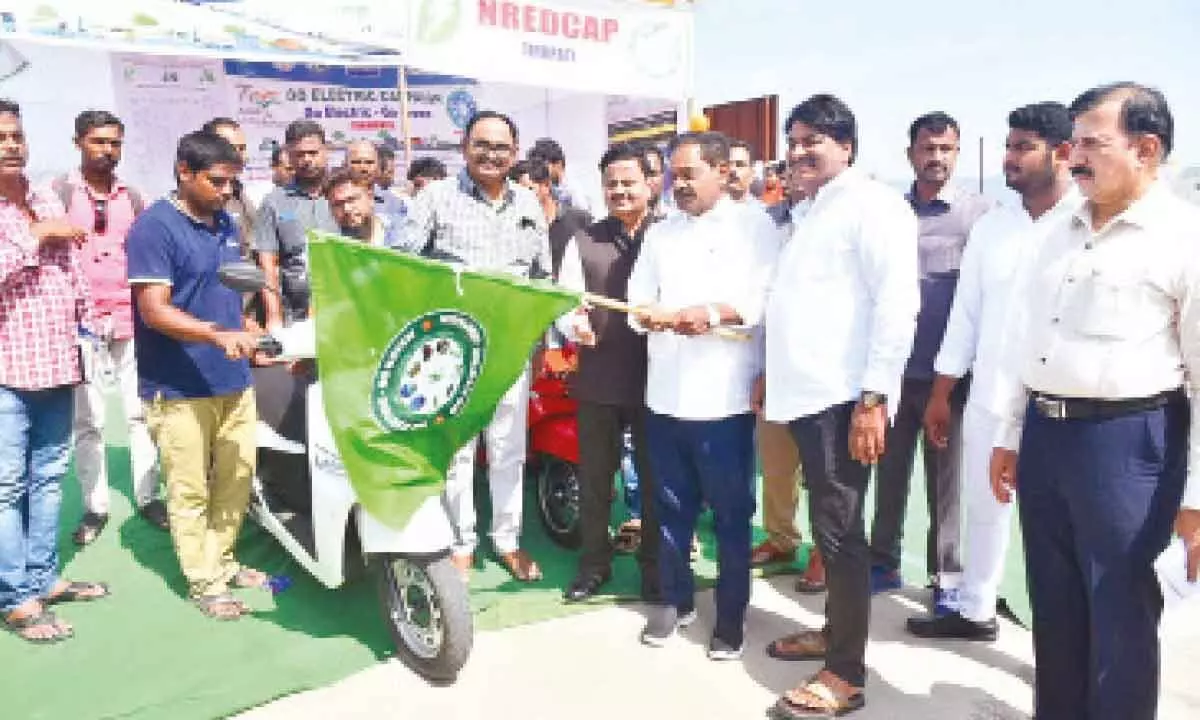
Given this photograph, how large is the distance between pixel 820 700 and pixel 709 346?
4.07 feet

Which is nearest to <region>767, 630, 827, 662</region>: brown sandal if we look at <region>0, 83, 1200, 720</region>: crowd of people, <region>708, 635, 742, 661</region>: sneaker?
<region>0, 83, 1200, 720</region>: crowd of people

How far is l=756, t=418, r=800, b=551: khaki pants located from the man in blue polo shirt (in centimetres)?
234

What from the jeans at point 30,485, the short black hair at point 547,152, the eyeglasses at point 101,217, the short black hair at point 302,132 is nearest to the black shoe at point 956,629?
the jeans at point 30,485

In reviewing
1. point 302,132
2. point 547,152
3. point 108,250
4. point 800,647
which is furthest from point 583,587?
point 547,152

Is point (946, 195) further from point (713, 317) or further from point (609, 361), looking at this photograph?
point (609, 361)

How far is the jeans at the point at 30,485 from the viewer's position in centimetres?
313

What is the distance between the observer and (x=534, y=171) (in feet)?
21.9

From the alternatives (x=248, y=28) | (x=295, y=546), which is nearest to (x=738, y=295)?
(x=295, y=546)

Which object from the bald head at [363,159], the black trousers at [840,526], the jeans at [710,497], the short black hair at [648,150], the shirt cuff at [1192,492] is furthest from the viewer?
the bald head at [363,159]

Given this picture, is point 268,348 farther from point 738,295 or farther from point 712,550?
point 712,550

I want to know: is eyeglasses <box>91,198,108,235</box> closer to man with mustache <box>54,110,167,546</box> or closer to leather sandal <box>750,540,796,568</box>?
man with mustache <box>54,110,167,546</box>

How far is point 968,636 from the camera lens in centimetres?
325

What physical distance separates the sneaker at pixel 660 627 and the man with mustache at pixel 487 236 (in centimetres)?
72

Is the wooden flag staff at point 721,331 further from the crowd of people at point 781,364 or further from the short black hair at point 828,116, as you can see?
the short black hair at point 828,116
